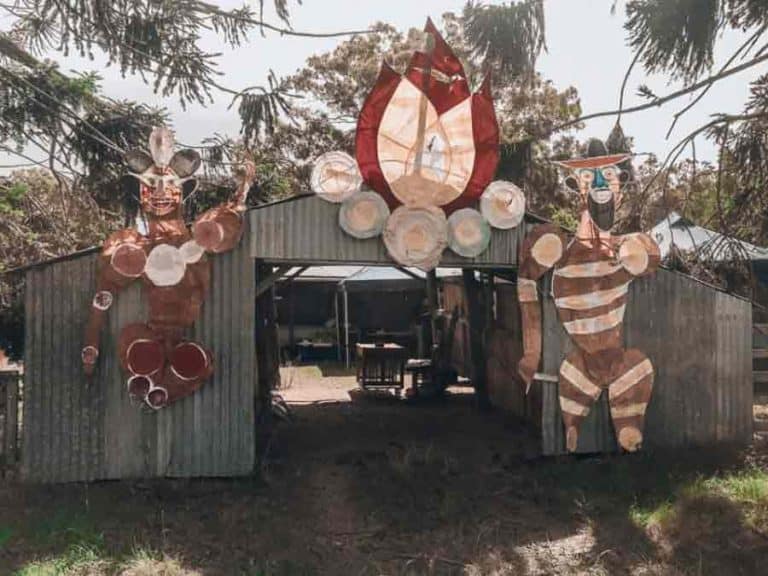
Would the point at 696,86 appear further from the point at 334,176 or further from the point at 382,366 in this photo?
the point at 382,366

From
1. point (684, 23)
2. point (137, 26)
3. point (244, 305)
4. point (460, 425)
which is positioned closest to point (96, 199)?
point (137, 26)

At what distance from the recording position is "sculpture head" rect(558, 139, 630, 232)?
830cm

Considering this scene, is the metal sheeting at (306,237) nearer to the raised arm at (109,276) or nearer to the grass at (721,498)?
the raised arm at (109,276)

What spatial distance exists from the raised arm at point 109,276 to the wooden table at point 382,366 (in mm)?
6700

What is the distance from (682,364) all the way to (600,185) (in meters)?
2.40

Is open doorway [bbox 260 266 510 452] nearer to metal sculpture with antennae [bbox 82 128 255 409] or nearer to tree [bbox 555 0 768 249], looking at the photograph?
metal sculpture with antennae [bbox 82 128 255 409]

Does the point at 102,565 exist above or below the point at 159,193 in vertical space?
below

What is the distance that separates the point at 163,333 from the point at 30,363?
52.3 inches

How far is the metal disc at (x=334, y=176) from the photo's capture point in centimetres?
765

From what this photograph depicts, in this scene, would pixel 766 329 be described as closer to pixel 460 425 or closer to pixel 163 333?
pixel 460 425

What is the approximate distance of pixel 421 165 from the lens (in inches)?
308

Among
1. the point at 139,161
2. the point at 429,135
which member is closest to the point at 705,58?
the point at 429,135

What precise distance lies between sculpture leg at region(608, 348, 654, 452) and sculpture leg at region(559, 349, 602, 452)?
0.81 feet

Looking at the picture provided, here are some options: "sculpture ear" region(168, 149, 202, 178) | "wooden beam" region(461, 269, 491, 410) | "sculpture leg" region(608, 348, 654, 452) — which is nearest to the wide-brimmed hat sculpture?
→ "sculpture ear" region(168, 149, 202, 178)
